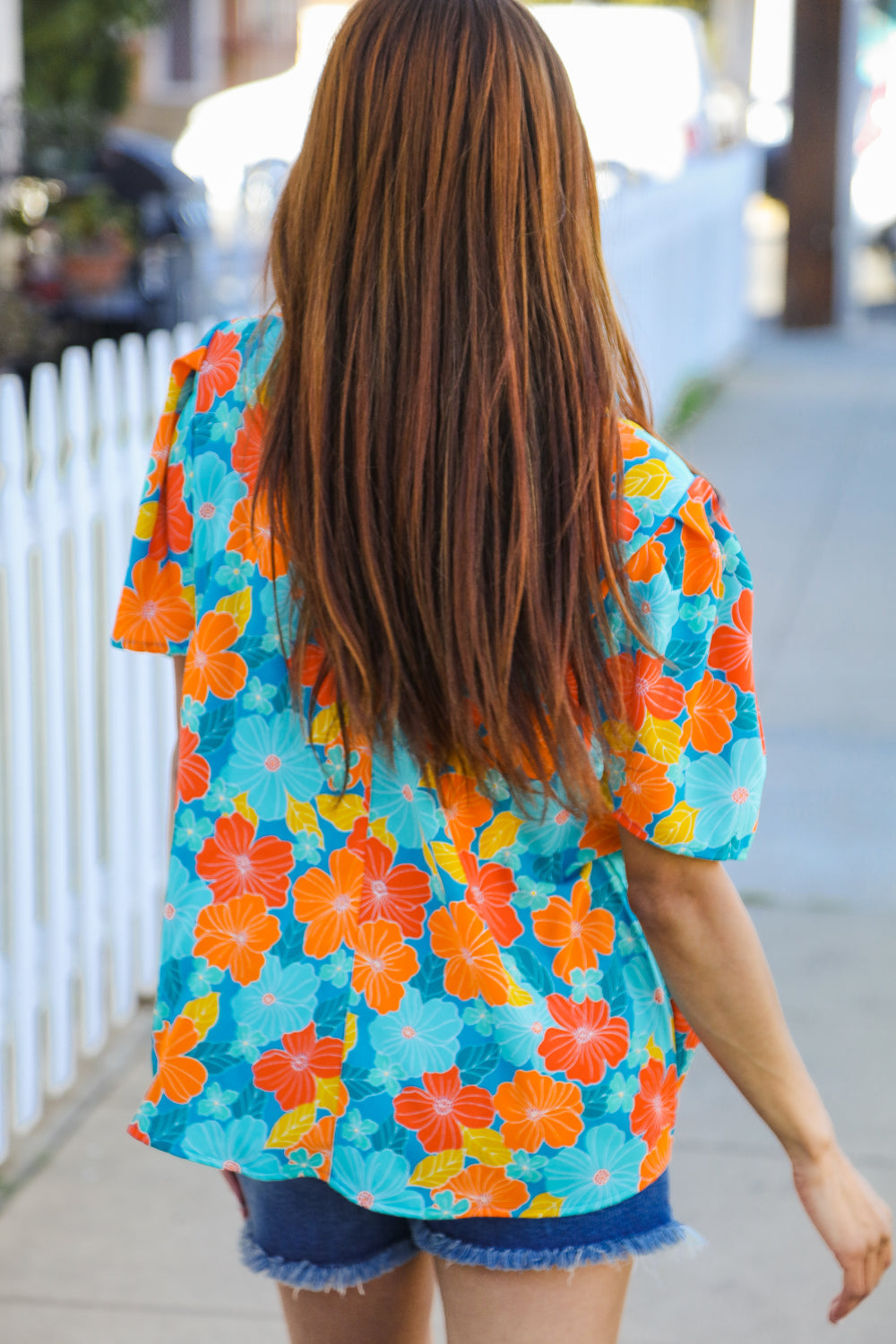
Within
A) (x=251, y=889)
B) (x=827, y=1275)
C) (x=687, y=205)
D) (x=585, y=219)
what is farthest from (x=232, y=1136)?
(x=687, y=205)

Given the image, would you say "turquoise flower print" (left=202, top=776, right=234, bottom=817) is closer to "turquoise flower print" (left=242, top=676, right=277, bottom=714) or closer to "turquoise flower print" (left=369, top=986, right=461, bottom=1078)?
"turquoise flower print" (left=242, top=676, right=277, bottom=714)

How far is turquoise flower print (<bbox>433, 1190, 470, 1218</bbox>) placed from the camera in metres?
1.44

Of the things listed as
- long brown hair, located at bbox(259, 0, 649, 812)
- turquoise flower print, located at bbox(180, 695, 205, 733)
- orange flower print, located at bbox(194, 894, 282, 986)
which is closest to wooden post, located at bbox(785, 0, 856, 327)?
A: long brown hair, located at bbox(259, 0, 649, 812)

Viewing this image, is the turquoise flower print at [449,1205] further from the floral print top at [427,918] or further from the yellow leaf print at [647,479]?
the yellow leaf print at [647,479]

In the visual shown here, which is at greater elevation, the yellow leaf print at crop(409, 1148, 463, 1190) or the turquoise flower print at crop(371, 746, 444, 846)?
the turquoise flower print at crop(371, 746, 444, 846)

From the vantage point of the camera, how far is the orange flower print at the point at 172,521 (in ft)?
5.22

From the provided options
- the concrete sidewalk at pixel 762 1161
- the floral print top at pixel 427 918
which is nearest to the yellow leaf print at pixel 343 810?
the floral print top at pixel 427 918

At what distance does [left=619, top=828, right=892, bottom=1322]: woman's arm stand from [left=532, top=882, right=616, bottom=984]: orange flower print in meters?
0.04

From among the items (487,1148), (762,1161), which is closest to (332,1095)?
(487,1148)

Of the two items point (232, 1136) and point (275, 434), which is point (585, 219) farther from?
point (232, 1136)

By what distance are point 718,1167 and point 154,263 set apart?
708 centimetres

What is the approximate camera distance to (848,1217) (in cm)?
148

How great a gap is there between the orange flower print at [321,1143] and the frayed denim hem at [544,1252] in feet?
0.33

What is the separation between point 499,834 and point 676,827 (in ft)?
0.48
